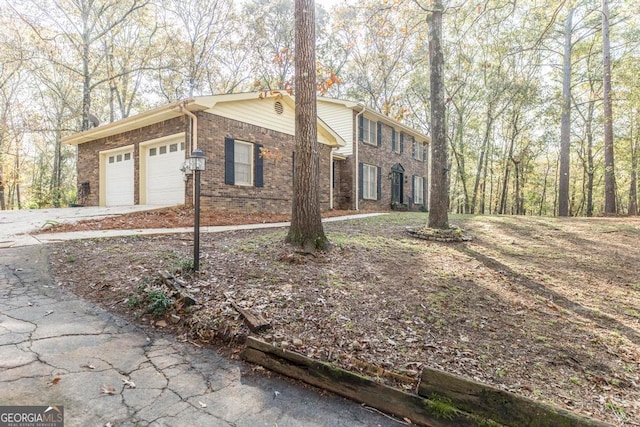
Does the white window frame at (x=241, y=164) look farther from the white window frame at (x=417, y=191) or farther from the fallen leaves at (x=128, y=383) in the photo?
the white window frame at (x=417, y=191)

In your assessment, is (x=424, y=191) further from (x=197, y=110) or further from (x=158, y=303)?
(x=158, y=303)

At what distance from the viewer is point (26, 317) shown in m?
2.89

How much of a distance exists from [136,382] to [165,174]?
369 inches

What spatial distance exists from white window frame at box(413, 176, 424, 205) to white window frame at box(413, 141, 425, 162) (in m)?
1.23

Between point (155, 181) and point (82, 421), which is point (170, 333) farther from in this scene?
point (155, 181)

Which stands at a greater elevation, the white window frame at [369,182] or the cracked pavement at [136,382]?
the white window frame at [369,182]

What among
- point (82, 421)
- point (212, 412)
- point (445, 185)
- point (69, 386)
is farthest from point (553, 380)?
point (445, 185)

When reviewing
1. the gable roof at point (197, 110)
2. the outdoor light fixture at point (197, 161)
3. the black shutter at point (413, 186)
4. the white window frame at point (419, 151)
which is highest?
the white window frame at point (419, 151)

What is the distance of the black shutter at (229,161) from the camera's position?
388 inches

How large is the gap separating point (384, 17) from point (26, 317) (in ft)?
26.0

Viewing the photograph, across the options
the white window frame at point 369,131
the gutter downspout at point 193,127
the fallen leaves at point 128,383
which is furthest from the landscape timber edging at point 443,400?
→ the white window frame at point 369,131

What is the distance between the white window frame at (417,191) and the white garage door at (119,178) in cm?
1463

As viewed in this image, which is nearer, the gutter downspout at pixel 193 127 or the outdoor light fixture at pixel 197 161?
the outdoor light fixture at pixel 197 161

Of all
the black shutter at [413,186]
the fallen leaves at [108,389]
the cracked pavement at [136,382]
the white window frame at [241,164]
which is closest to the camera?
the cracked pavement at [136,382]
